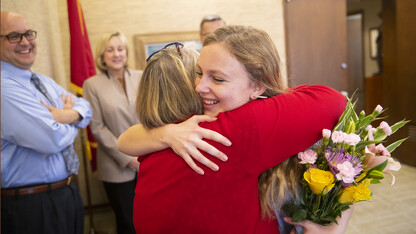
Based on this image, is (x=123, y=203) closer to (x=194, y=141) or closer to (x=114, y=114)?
(x=114, y=114)

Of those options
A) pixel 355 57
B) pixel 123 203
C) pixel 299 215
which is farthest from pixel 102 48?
pixel 355 57

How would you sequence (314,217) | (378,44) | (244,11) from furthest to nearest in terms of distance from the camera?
(378,44) → (244,11) → (314,217)

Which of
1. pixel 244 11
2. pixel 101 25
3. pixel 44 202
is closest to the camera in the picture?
pixel 44 202

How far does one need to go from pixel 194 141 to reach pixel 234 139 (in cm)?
11

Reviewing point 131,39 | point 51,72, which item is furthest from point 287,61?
point 51,72

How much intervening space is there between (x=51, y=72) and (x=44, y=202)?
2.29 feet

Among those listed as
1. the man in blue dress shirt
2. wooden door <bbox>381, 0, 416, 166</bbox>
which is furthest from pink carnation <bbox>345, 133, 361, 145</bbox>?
wooden door <bbox>381, 0, 416, 166</bbox>

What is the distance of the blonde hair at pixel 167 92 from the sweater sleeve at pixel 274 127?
0.14m

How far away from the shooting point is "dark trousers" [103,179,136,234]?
8.36ft

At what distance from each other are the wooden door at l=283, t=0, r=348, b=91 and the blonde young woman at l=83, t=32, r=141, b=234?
244 centimetres

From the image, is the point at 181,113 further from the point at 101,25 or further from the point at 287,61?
the point at 287,61

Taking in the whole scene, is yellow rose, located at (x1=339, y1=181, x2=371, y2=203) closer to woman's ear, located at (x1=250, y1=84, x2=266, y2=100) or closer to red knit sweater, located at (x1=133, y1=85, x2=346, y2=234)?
red knit sweater, located at (x1=133, y1=85, x2=346, y2=234)

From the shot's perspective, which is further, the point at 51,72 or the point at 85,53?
the point at 85,53

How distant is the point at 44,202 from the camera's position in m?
1.48
